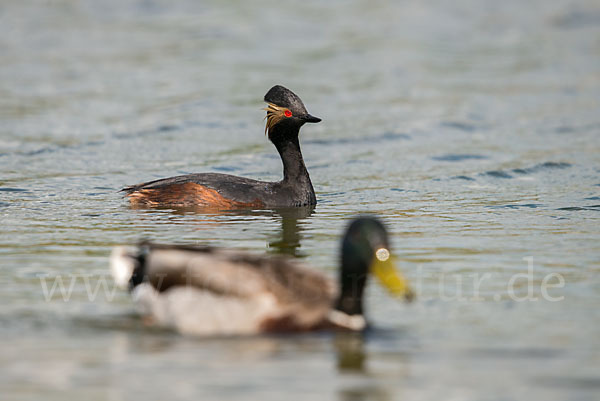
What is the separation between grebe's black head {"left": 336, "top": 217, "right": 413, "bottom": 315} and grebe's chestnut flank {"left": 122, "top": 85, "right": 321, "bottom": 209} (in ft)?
19.4

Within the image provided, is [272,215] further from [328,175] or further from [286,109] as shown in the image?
[328,175]

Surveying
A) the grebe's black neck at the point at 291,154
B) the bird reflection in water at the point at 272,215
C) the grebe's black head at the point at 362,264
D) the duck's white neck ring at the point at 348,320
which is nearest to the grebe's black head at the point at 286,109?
the grebe's black neck at the point at 291,154

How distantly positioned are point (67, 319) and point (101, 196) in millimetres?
6868

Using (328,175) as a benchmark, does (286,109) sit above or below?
above

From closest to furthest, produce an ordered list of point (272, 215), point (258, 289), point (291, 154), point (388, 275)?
point (258, 289)
point (388, 275)
point (272, 215)
point (291, 154)

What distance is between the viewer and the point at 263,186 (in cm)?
1452

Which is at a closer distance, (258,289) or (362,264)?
(258,289)

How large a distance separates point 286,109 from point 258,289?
6551 mm

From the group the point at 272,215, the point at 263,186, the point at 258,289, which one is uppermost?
the point at 263,186

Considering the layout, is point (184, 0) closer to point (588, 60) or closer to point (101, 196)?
point (588, 60)

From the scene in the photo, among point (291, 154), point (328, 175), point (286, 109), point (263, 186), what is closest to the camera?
point (286, 109)

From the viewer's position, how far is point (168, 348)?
7914 millimetres

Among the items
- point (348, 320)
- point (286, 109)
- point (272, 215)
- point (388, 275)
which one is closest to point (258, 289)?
point (348, 320)

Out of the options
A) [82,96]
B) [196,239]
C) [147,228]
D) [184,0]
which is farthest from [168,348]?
[184,0]
